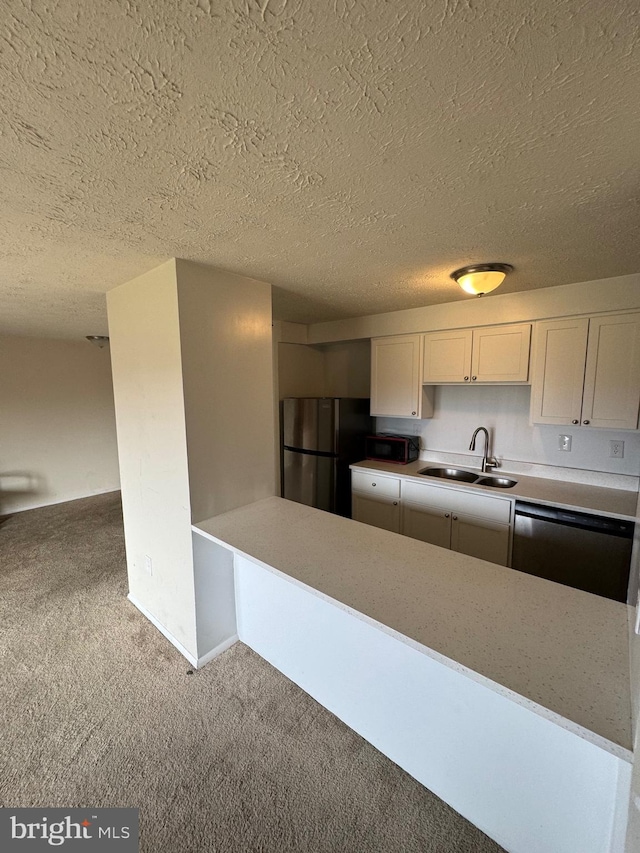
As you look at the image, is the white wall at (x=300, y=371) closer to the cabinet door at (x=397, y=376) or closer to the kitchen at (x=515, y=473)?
the kitchen at (x=515, y=473)

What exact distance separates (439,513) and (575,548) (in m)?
0.88

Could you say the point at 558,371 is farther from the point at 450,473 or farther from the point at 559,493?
the point at 450,473

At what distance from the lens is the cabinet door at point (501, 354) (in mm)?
2518

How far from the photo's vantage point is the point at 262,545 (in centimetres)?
160

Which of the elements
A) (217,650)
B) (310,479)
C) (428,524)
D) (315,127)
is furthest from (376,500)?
(315,127)

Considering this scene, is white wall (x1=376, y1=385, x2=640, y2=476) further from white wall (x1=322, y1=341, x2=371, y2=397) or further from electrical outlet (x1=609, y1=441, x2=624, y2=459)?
white wall (x1=322, y1=341, x2=371, y2=397)

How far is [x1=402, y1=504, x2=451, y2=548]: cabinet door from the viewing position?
8.83 ft

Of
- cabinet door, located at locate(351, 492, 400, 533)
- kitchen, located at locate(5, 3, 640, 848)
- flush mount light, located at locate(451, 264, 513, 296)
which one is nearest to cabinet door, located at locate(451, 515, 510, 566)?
cabinet door, located at locate(351, 492, 400, 533)

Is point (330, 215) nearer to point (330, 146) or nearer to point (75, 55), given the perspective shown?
point (330, 146)

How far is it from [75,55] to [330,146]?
55 cm

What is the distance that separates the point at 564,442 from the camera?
2.67 metres

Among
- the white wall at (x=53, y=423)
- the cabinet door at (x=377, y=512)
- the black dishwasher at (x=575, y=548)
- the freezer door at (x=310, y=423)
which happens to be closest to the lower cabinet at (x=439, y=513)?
the cabinet door at (x=377, y=512)

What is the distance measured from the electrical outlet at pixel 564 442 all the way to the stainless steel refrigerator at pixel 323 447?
1.67 metres

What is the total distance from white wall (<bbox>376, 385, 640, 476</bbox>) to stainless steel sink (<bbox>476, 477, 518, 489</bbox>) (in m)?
0.25
